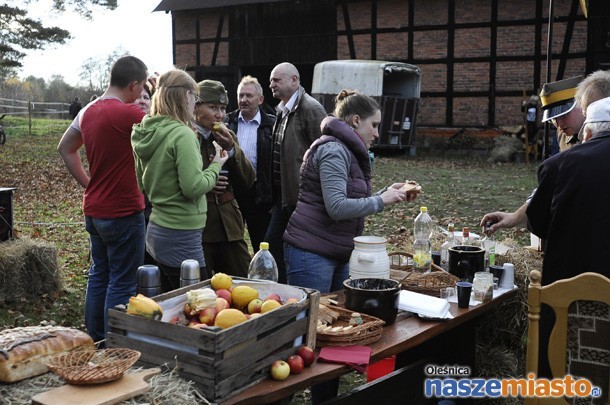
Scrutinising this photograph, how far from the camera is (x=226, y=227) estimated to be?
14.3ft

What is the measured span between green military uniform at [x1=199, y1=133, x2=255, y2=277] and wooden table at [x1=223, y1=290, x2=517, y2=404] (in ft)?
4.32

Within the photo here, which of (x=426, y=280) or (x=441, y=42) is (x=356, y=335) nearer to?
(x=426, y=280)

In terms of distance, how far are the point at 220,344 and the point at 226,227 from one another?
2.40 metres

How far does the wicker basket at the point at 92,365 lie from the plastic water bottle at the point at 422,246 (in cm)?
188

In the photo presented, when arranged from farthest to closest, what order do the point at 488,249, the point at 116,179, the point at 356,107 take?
the point at 116,179, the point at 488,249, the point at 356,107

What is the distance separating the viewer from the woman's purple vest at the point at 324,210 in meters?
3.43

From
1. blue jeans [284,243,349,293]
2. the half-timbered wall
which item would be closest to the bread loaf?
blue jeans [284,243,349,293]

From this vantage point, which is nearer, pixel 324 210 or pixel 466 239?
pixel 324 210

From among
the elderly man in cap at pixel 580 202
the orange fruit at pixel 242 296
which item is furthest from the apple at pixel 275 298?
the elderly man in cap at pixel 580 202

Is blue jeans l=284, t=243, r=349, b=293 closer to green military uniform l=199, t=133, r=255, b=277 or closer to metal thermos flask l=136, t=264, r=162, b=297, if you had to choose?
green military uniform l=199, t=133, r=255, b=277

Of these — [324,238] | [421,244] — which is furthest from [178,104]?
[421,244]

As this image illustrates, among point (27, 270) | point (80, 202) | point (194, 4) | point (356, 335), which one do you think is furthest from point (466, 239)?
point (194, 4)

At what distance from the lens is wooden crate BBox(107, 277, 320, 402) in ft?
6.55

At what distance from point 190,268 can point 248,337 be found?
730 millimetres
